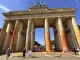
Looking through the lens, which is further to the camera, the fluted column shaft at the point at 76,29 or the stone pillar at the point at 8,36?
the stone pillar at the point at 8,36

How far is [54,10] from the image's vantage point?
35.7 metres

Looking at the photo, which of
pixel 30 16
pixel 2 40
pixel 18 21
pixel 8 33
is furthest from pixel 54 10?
pixel 2 40

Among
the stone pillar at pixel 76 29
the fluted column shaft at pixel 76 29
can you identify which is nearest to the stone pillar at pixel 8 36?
the stone pillar at pixel 76 29

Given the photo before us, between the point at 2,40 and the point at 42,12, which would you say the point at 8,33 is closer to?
the point at 2,40

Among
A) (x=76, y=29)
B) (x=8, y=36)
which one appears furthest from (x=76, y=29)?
(x=8, y=36)

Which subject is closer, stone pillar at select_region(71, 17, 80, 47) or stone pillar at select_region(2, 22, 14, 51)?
stone pillar at select_region(71, 17, 80, 47)

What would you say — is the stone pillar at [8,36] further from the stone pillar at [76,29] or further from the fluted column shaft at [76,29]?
the fluted column shaft at [76,29]

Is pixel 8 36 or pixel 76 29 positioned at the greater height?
pixel 76 29

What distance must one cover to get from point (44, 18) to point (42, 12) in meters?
2.45

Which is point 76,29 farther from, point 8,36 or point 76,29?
point 8,36

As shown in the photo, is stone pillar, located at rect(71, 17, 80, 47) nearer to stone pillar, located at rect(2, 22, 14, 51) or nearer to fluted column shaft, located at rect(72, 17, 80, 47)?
fluted column shaft, located at rect(72, 17, 80, 47)

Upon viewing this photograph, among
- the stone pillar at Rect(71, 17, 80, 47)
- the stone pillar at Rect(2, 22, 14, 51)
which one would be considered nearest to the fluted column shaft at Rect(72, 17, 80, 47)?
the stone pillar at Rect(71, 17, 80, 47)

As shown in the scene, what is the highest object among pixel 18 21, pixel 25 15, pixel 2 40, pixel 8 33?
pixel 25 15

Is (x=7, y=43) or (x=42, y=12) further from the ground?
(x=42, y=12)
